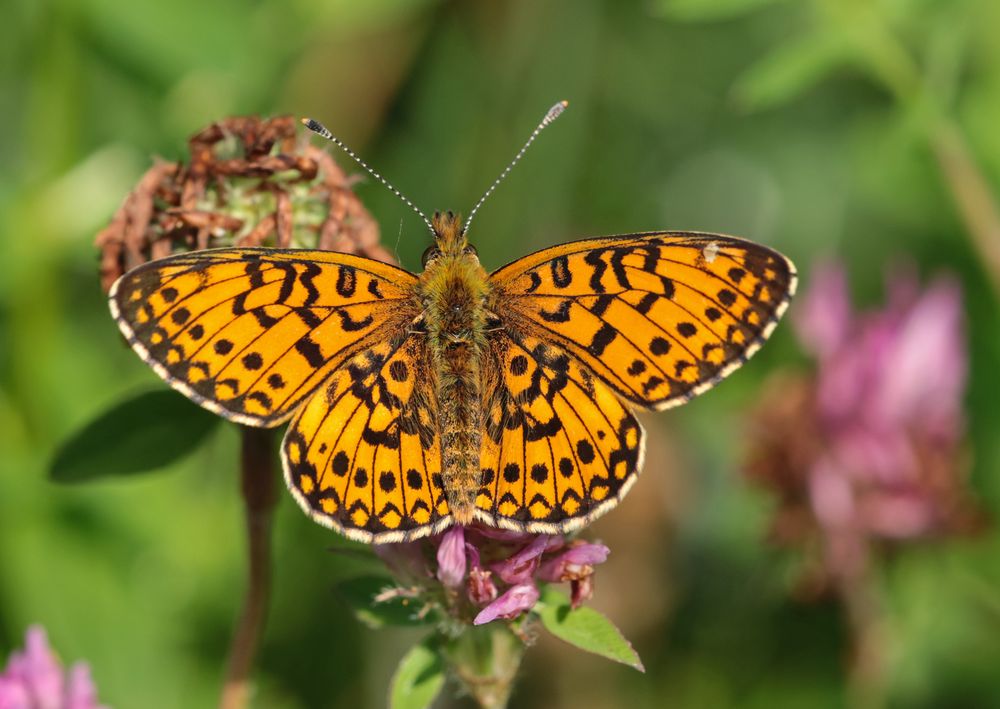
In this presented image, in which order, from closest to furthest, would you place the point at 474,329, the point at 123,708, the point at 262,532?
the point at 262,532
the point at 474,329
the point at 123,708

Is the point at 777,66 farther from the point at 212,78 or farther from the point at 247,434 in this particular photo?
the point at 212,78

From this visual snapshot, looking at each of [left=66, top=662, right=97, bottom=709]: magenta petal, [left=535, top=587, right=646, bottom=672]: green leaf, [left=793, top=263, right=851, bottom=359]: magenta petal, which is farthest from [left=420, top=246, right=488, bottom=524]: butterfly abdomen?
[left=793, top=263, right=851, bottom=359]: magenta petal

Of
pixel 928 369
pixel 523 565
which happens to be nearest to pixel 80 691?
pixel 523 565

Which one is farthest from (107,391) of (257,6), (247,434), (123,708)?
(247,434)

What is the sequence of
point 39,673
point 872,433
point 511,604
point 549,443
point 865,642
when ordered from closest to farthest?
point 511,604 → point 549,443 → point 39,673 → point 865,642 → point 872,433

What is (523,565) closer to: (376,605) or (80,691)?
(376,605)
